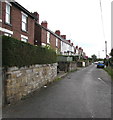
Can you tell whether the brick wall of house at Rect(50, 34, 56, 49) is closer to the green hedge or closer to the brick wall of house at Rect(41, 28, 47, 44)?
the brick wall of house at Rect(41, 28, 47, 44)

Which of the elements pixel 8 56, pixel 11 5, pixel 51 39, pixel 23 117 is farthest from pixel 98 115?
pixel 51 39

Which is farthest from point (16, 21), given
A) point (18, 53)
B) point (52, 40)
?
point (52, 40)

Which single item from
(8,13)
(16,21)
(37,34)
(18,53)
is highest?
(8,13)

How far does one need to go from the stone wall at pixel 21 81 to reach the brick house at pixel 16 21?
242 inches

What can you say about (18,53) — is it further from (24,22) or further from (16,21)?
(24,22)

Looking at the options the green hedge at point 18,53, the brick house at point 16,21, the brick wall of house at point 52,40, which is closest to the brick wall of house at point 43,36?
the brick wall of house at point 52,40

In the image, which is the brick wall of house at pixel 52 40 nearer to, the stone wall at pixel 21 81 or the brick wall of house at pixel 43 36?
the brick wall of house at pixel 43 36

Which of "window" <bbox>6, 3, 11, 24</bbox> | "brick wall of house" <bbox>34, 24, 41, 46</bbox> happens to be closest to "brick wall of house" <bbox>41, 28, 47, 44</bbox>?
"brick wall of house" <bbox>34, 24, 41, 46</bbox>

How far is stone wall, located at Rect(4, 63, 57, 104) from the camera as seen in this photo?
18.0 feet

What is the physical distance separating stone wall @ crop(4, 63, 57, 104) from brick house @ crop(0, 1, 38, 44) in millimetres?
6154

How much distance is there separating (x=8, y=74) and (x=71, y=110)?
2.79m

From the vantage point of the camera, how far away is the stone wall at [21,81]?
18.0ft

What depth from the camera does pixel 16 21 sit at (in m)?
14.6

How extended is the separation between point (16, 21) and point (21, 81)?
984 centimetres
